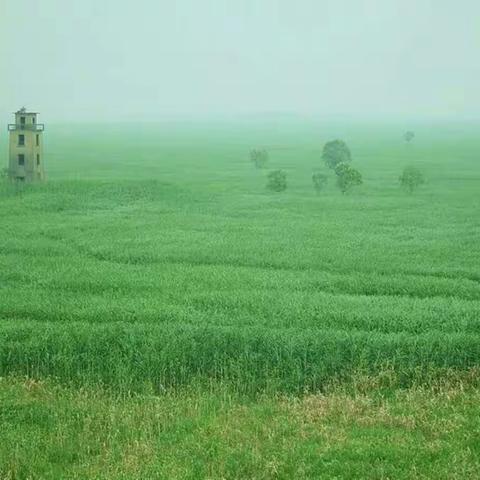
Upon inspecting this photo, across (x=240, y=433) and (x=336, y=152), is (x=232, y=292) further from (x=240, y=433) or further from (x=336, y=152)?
(x=336, y=152)

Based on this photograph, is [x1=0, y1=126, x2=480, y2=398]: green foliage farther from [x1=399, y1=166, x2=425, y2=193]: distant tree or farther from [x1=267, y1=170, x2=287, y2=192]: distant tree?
[x1=267, y1=170, x2=287, y2=192]: distant tree

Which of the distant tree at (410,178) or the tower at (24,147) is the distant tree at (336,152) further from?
the tower at (24,147)

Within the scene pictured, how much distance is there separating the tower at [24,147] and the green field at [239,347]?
18.5 metres

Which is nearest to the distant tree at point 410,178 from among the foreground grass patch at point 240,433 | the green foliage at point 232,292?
the green foliage at point 232,292

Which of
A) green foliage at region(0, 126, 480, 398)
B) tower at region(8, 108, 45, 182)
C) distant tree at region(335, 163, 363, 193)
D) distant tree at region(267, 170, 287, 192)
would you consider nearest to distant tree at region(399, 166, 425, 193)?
distant tree at region(335, 163, 363, 193)

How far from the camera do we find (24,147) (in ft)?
222

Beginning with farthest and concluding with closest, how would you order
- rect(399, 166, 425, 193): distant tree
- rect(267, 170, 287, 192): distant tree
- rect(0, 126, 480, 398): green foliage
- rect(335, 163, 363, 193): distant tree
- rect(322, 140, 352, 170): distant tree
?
1. rect(322, 140, 352, 170): distant tree
2. rect(267, 170, 287, 192): distant tree
3. rect(399, 166, 425, 193): distant tree
4. rect(335, 163, 363, 193): distant tree
5. rect(0, 126, 480, 398): green foliage

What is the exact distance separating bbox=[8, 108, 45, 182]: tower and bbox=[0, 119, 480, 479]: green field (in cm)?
1855

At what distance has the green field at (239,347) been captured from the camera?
640 inches

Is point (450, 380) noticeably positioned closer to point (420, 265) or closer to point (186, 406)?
point (186, 406)

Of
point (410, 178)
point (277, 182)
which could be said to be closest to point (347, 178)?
point (410, 178)

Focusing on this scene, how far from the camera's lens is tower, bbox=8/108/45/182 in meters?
67.4

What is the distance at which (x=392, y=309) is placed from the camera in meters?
26.7

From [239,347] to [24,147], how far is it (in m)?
50.2
